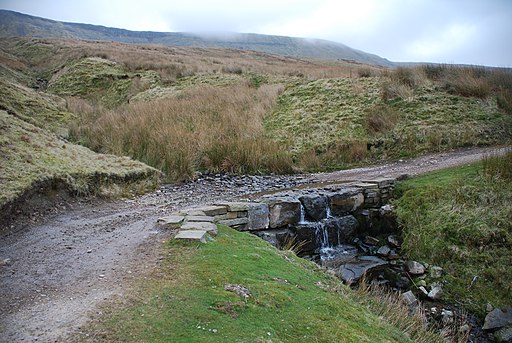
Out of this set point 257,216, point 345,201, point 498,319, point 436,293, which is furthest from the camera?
point 345,201

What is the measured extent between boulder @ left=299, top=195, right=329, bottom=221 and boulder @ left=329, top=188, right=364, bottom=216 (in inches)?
11.0

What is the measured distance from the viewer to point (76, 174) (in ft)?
23.3

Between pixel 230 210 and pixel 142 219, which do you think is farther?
pixel 230 210

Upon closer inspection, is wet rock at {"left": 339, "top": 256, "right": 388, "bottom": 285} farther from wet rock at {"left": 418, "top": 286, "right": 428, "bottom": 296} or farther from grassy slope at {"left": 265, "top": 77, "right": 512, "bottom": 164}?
grassy slope at {"left": 265, "top": 77, "right": 512, "bottom": 164}

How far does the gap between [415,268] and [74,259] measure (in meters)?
5.30

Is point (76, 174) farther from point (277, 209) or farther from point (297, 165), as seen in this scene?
point (297, 165)

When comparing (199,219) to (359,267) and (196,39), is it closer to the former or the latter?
(359,267)

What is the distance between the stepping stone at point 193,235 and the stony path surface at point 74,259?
281 mm

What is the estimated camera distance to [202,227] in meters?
5.17

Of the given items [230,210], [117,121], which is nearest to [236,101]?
[117,121]

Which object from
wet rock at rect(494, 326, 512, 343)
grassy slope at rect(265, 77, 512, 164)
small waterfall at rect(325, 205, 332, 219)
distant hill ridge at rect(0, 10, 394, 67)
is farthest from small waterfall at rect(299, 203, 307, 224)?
distant hill ridge at rect(0, 10, 394, 67)

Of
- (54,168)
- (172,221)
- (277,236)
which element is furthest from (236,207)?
(54,168)

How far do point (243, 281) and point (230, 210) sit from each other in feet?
9.39

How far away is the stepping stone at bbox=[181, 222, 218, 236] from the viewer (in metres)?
5.08
